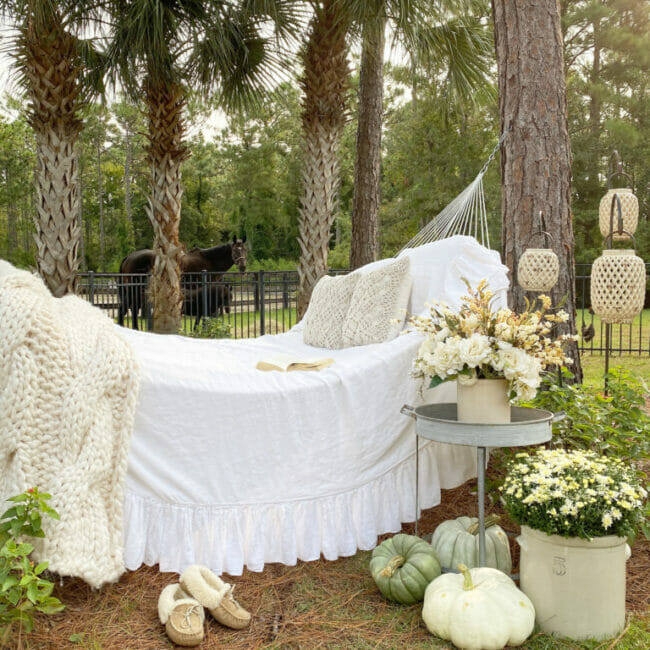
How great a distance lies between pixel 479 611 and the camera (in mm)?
1766

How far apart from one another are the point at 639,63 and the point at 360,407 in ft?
48.8

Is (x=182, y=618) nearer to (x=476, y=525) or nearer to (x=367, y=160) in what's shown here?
(x=476, y=525)

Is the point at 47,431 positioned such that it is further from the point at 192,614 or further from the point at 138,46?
the point at 138,46

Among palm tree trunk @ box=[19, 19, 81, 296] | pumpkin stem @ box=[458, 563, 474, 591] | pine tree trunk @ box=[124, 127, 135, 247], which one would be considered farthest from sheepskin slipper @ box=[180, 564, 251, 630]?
pine tree trunk @ box=[124, 127, 135, 247]

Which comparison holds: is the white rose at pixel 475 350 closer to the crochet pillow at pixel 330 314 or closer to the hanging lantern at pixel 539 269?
the hanging lantern at pixel 539 269

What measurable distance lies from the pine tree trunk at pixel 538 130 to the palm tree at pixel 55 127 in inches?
145

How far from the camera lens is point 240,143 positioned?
24.2 m

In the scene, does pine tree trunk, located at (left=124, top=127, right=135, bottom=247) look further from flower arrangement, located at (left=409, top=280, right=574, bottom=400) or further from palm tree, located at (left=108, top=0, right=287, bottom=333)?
flower arrangement, located at (left=409, top=280, right=574, bottom=400)

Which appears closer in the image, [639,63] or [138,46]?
[138,46]

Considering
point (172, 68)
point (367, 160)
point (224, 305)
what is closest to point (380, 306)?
point (172, 68)

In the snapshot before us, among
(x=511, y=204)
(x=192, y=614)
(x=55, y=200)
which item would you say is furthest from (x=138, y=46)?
(x=192, y=614)

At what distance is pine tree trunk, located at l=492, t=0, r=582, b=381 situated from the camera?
11.0 feet

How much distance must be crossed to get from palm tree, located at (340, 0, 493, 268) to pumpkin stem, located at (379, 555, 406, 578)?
4.48 meters

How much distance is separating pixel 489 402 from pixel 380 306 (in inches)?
40.8
